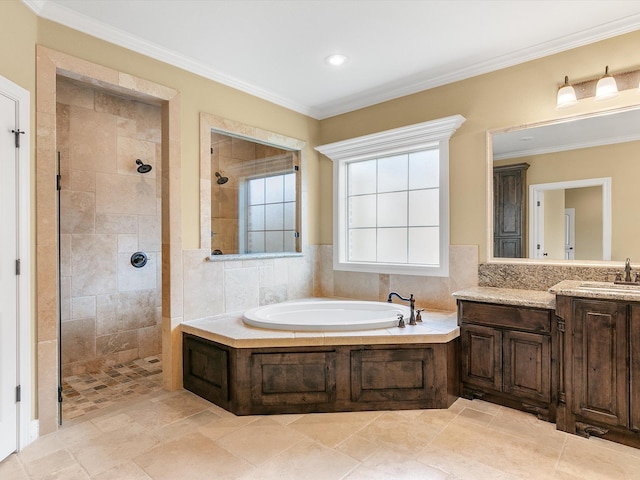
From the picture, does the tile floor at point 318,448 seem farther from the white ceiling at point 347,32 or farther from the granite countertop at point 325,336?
the white ceiling at point 347,32

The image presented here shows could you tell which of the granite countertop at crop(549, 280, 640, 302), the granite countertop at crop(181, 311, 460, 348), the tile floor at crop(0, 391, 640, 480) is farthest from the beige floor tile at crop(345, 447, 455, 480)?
the granite countertop at crop(549, 280, 640, 302)

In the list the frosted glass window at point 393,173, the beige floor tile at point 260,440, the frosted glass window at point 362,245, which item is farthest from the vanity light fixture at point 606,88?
the beige floor tile at point 260,440

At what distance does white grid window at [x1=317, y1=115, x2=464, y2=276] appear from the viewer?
3.42 m

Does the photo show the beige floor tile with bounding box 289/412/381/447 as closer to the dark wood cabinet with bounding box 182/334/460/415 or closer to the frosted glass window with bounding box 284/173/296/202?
the dark wood cabinet with bounding box 182/334/460/415

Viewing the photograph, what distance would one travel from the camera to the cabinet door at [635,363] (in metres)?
2.09

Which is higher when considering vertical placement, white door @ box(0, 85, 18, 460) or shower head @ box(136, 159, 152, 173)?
shower head @ box(136, 159, 152, 173)

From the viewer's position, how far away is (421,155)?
3676 mm

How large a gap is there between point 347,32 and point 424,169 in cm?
151

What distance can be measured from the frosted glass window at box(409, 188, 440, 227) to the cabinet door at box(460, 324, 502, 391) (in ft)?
3.90

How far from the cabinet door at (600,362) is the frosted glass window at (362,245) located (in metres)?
2.06

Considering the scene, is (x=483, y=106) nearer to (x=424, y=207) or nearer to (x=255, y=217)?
(x=424, y=207)

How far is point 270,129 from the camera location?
12.5ft

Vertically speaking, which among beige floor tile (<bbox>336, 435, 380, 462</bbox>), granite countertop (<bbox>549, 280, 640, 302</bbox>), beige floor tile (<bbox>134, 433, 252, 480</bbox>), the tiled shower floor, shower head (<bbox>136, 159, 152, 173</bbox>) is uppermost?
shower head (<bbox>136, 159, 152, 173</bbox>)

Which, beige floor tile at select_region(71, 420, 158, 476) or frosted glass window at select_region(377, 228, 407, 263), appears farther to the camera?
frosted glass window at select_region(377, 228, 407, 263)
